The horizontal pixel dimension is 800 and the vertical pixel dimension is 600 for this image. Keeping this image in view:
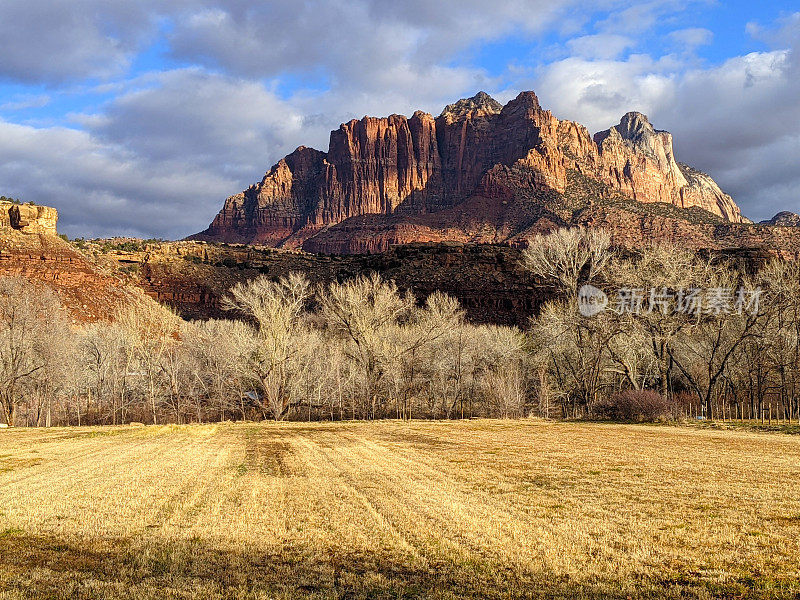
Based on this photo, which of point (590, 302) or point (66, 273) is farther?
point (66, 273)

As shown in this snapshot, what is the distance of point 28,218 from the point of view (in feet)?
253

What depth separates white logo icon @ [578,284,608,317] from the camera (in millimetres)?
39000

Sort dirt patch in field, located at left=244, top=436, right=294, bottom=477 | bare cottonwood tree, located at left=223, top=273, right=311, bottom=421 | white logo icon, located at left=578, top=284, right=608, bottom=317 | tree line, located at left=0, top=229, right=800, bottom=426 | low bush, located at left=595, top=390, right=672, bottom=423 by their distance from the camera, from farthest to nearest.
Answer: bare cottonwood tree, located at left=223, top=273, right=311, bottom=421 → tree line, located at left=0, top=229, right=800, bottom=426 → white logo icon, located at left=578, top=284, right=608, bottom=317 → low bush, located at left=595, top=390, right=672, bottom=423 → dirt patch in field, located at left=244, top=436, right=294, bottom=477

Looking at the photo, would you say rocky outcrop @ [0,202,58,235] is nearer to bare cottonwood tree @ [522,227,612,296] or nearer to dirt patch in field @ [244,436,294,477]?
dirt patch in field @ [244,436,294,477]

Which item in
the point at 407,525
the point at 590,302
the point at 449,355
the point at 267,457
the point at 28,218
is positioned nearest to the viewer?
the point at 407,525

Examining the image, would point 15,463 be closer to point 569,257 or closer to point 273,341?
point 273,341

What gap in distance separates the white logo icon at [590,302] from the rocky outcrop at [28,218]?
70.6m

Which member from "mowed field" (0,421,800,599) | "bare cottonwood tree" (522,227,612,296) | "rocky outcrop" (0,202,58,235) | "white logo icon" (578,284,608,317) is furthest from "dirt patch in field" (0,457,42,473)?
"rocky outcrop" (0,202,58,235)

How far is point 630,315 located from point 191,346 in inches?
1635

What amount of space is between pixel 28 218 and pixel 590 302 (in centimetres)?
7518

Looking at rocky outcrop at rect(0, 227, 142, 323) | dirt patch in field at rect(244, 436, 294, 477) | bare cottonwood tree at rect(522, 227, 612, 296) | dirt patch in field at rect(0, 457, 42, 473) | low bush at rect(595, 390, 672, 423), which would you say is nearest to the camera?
dirt patch in field at rect(244, 436, 294, 477)

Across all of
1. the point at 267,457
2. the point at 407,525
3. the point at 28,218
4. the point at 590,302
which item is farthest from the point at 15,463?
the point at 28,218

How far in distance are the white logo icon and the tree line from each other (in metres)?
0.13

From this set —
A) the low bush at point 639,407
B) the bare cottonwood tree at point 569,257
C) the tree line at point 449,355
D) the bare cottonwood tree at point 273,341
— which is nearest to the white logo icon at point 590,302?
the tree line at point 449,355
